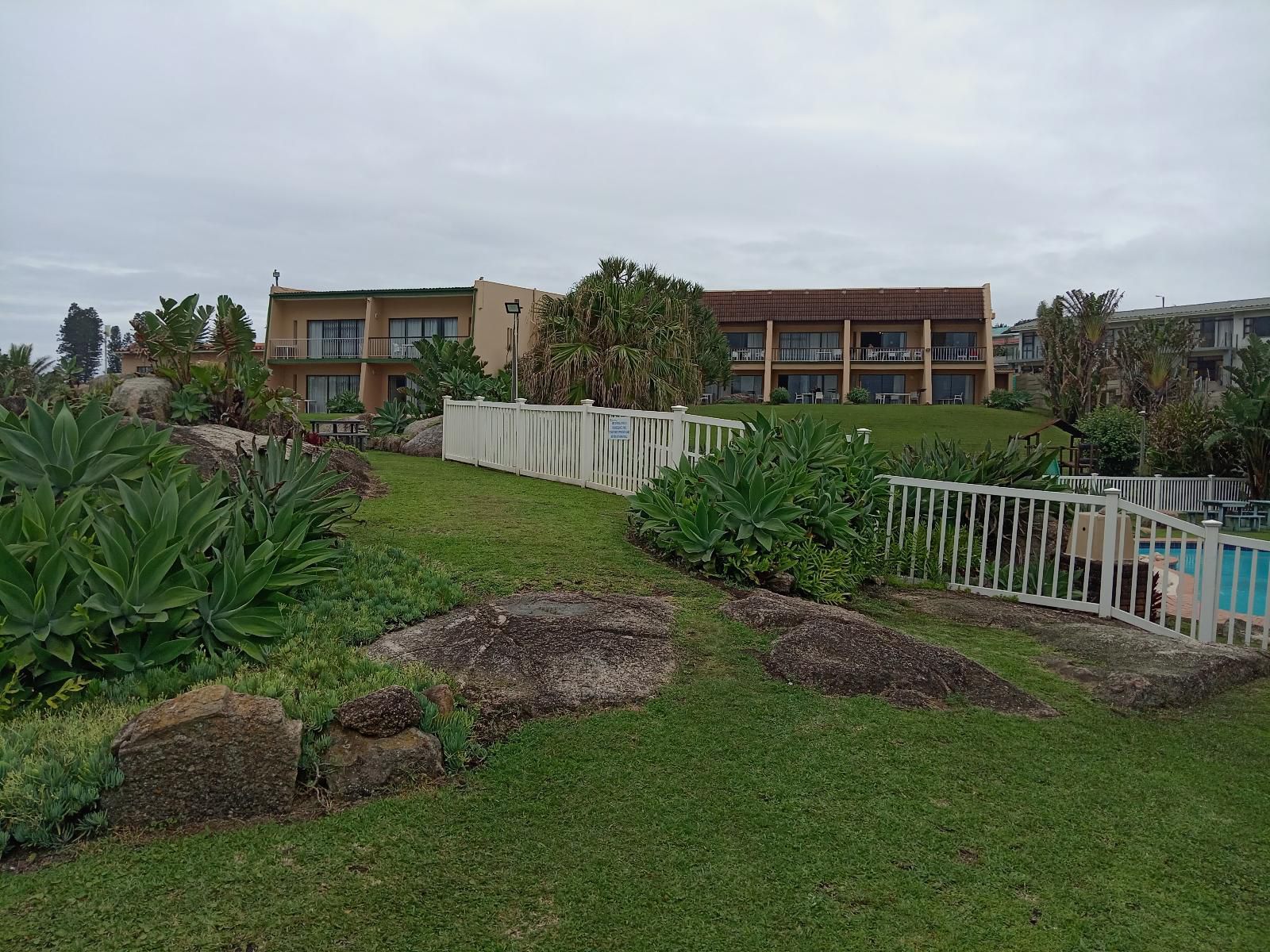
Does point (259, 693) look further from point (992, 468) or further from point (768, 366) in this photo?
point (768, 366)

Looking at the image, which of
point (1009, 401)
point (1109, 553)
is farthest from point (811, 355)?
point (1109, 553)

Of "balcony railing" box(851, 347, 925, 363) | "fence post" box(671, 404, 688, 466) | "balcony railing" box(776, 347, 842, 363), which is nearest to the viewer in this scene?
"fence post" box(671, 404, 688, 466)

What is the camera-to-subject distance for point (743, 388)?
57.0 metres

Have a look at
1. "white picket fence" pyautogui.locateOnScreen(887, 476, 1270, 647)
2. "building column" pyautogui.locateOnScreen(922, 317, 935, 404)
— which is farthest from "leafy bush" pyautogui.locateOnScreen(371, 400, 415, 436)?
"building column" pyautogui.locateOnScreen(922, 317, 935, 404)

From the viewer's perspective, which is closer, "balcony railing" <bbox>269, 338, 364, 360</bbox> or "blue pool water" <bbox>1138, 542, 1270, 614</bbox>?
"blue pool water" <bbox>1138, 542, 1270, 614</bbox>

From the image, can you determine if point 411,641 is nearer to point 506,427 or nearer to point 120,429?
point 120,429

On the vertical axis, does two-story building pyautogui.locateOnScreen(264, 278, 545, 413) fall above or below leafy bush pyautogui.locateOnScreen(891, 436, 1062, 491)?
above

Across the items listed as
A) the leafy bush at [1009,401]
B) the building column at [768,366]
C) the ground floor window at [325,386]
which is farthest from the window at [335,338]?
the leafy bush at [1009,401]

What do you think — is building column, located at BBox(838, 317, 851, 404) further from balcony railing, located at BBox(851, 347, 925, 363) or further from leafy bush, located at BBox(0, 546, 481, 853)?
leafy bush, located at BBox(0, 546, 481, 853)

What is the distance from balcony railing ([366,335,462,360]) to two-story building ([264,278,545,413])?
4cm

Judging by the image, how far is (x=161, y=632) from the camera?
16.5 feet

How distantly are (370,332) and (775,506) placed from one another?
3907 centimetres

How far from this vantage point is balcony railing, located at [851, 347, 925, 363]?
53.8m

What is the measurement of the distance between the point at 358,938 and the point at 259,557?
9.44 ft
